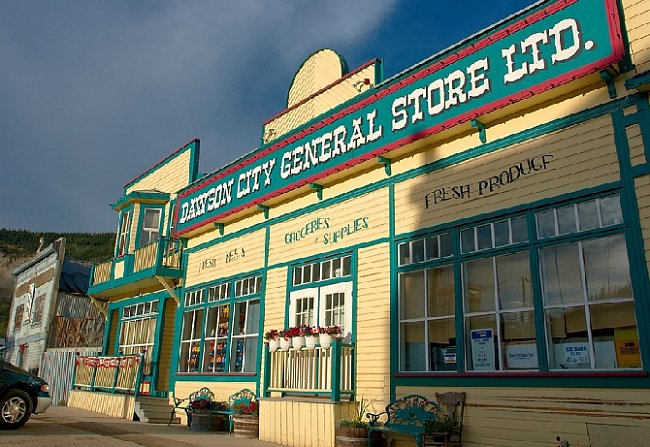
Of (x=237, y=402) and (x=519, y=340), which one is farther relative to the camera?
(x=237, y=402)

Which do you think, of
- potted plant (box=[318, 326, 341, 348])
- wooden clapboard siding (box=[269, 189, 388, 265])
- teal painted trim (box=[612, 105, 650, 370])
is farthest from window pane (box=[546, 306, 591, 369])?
potted plant (box=[318, 326, 341, 348])

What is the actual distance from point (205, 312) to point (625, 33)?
1107cm

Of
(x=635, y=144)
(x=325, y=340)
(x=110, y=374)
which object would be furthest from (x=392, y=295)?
(x=110, y=374)

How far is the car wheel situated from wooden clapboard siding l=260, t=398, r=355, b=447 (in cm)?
432

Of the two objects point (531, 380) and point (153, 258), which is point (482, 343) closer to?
point (531, 380)

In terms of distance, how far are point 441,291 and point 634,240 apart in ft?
9.64

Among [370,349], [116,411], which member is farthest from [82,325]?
[370,349]

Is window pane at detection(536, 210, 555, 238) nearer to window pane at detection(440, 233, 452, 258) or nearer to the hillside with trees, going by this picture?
window pane at detection(440, 233, 452, 258)

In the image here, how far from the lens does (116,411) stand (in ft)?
49.8

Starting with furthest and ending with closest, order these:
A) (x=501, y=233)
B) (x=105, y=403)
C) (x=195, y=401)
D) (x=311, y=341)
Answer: (x=105, y=403), (x=195, y=401), (x=311, y=341), (x=501, y=233)

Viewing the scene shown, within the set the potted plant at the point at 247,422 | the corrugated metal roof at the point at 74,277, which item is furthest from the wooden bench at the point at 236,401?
the corrugated metal roof at the point at 74,277

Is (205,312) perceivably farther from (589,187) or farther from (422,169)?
(589,187)

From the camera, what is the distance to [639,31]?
23.6 ft

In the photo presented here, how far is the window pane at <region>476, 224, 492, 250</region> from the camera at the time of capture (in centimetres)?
827
